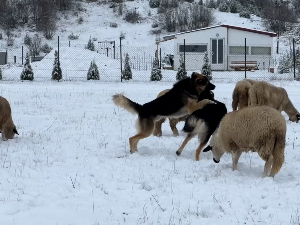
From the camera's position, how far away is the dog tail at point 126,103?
821cm

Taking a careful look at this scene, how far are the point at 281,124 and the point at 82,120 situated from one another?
661cm

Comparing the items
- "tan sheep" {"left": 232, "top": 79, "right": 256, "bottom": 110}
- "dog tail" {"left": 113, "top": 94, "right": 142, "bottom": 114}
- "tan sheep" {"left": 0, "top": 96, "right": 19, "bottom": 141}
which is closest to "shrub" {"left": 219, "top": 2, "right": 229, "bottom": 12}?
"tan sheep" {"left": 232, "top": 79, "right": 256, "bottom": 110}

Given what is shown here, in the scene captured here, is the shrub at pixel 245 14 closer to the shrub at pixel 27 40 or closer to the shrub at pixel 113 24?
the shrub at pixel 113 24

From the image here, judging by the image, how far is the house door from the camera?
1463 inches

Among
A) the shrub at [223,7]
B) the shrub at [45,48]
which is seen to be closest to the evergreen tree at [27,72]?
the shrub at [45,48]

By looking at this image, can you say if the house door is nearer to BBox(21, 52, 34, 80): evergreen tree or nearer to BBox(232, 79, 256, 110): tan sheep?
BBox(21, 52, 34, 80): evergreen tree

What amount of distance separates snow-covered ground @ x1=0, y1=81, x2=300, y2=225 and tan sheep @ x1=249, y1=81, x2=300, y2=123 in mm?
1222

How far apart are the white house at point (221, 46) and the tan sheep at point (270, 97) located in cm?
2465

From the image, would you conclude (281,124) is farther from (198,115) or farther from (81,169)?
(81,169)

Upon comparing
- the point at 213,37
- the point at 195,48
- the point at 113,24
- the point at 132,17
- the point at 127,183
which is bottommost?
the point at 127,183

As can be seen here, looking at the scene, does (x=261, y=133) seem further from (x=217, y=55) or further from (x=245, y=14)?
(x=245, y=14)

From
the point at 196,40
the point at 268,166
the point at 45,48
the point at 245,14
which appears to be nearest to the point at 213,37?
the point at 196,40

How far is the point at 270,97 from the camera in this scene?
11.5 meters

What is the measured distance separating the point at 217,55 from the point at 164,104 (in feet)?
97.0
